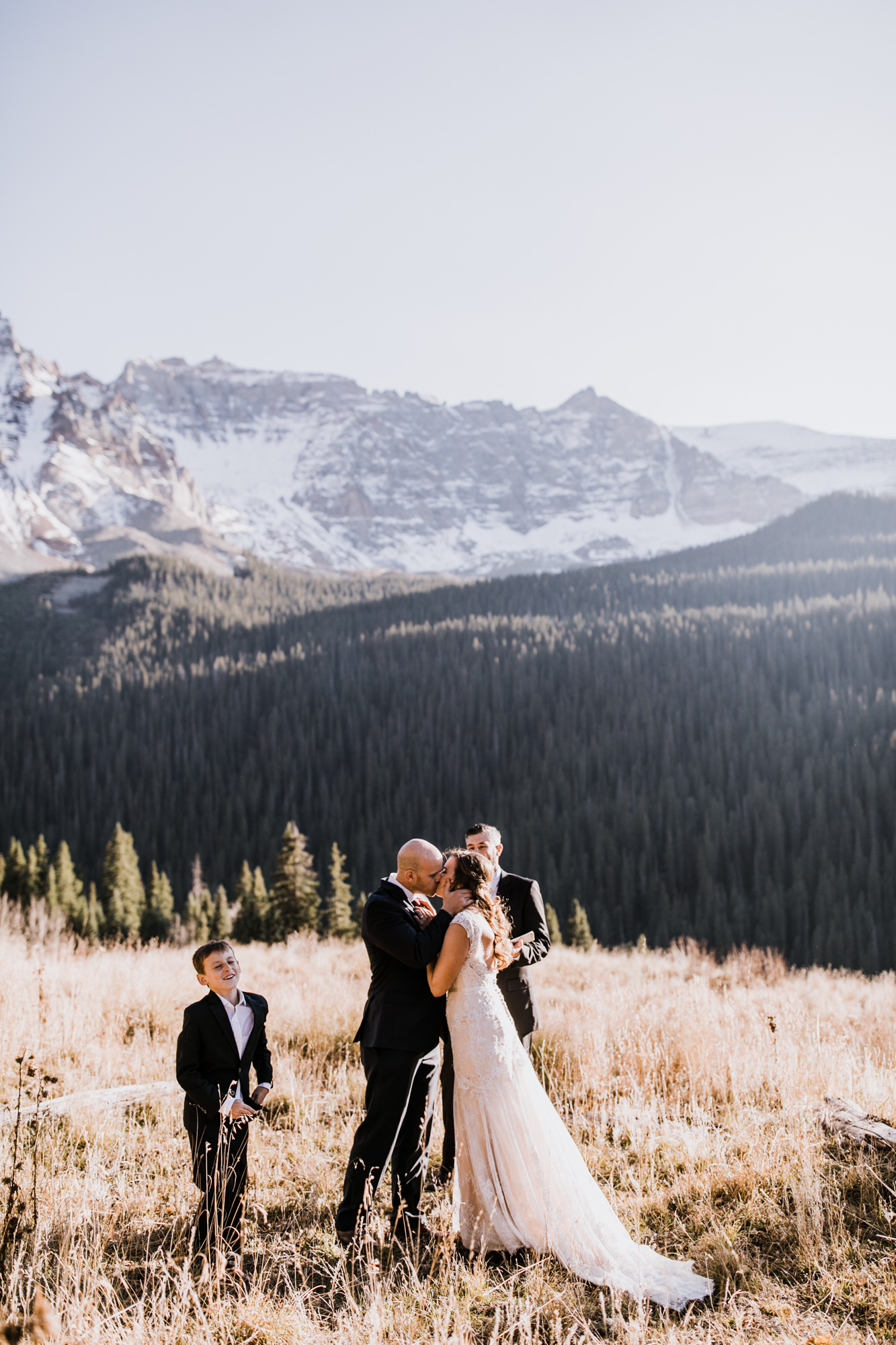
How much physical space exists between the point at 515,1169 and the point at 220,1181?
1.59 meters

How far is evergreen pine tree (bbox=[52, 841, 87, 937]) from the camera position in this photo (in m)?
42.0

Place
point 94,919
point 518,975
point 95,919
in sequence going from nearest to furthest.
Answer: point 518,975, point 94,919, point 95,919

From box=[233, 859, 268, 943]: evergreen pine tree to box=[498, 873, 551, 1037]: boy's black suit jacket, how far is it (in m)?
36.0

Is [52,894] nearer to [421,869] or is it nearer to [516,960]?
[516,960]

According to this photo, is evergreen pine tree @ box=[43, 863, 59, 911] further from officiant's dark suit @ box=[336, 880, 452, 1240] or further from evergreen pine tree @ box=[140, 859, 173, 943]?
officiant's dark suit @ box=[336, 880, 452, 1240]

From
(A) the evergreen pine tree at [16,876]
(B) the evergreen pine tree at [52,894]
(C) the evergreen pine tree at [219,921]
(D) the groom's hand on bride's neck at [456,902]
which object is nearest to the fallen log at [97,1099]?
(D) the groom's hand on bride's neck at [456,902]

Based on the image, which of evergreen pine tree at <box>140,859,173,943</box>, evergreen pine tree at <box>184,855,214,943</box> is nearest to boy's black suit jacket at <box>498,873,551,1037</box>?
evergreen pine tree at <box>184,855,214,943</box>

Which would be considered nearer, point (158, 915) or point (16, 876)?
point (16, 876)

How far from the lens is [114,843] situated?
49906 mm

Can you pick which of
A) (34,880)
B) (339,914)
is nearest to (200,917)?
(34,880)

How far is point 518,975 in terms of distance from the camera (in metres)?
6.24

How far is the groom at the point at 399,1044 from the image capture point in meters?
4.78

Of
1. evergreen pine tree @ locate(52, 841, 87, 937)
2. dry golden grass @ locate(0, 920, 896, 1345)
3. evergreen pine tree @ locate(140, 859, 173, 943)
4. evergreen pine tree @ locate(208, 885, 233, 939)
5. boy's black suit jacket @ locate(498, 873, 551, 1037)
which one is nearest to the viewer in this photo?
dry golden grass @ locate(0, 920, 896, 1345)

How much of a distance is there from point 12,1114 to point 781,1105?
230 inches
